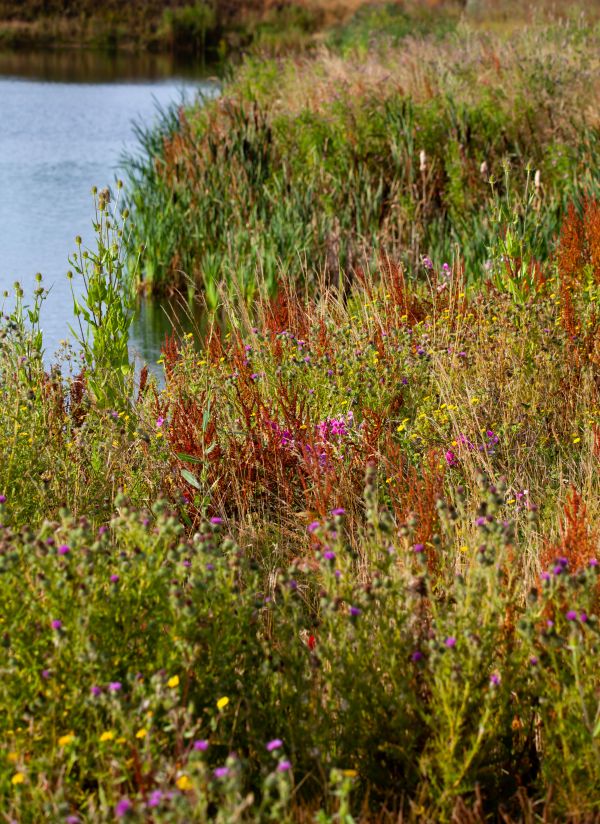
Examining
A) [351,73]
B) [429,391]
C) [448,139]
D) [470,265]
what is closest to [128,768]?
[429,391]

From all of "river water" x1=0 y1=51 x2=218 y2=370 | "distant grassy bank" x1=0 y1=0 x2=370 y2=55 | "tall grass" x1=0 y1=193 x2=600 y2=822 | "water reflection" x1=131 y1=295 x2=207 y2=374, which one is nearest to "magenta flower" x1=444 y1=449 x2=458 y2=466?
"tall grass" x1=0 y1=193 x2=600 y2=822

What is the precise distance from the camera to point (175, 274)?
31.1 ft

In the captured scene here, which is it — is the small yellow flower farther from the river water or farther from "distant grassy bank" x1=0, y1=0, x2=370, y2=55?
"distant grassy bank" x1=0, y1=0, x2=370, y2=55

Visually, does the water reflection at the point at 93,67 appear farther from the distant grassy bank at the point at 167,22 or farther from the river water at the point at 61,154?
the distant grassy bank at the point at 167,22

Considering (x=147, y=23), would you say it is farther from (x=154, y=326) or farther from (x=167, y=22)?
(x=154, y=326)

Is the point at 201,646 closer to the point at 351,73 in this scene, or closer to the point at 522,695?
the point at 522,695

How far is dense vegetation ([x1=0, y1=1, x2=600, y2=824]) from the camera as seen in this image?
2289 mm

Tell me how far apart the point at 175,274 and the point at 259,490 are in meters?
5.53

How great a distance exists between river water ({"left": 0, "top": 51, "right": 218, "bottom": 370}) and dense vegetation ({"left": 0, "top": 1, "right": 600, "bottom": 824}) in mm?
891

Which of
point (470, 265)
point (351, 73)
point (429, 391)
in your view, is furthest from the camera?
point (351, 73)

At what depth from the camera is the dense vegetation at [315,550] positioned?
2289mm

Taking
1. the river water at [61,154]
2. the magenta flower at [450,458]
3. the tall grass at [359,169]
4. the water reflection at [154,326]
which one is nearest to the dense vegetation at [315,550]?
the magenta flower at [450,458]

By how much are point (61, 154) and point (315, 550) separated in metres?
13.1

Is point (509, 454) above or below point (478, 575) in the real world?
below
